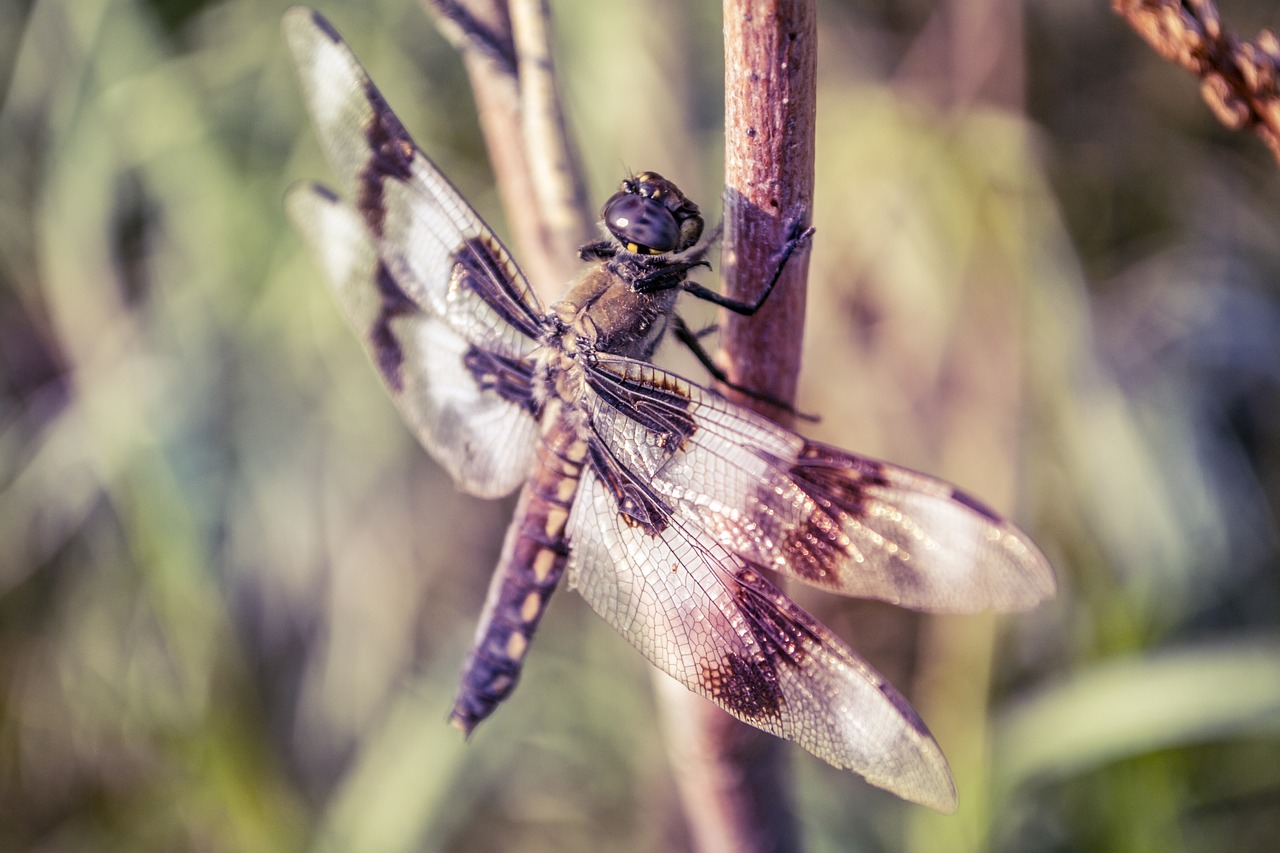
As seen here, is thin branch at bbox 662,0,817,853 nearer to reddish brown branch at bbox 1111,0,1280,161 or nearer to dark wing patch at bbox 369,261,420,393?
reddish brown branch at bbox 1111,0,1280,161

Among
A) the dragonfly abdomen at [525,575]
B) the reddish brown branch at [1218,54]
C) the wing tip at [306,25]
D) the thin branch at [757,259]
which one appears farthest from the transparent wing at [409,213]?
the reddish brown branch at [1218,54]

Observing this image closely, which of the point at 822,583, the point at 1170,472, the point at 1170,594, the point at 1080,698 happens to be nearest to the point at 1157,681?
the point at 1080,698

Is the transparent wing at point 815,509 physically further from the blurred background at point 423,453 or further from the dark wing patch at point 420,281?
the blurred background at point 423,453

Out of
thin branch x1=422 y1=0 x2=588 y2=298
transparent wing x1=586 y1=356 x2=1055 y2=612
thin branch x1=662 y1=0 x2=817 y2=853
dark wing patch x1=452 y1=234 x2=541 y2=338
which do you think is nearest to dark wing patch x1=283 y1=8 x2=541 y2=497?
dark wing patch x1=452 y1=234 x2=541 y2=338

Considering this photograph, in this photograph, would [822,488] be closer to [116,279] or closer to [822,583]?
[822,583]

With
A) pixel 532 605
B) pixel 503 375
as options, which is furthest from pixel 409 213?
pixel 532 605

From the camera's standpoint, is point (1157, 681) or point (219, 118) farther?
point (219, 118)

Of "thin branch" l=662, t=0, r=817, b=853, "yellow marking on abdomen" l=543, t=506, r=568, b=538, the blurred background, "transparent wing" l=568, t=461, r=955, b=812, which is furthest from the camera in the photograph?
the blurred background
